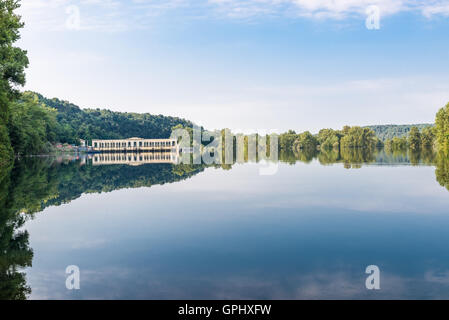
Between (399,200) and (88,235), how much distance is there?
1272 centimetres

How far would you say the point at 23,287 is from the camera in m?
6.80

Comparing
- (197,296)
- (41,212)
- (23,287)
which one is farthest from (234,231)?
(41,212)

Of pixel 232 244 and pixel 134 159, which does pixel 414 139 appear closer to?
pixel 134 159

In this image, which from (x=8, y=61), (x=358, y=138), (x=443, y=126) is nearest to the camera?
(x=8, y=61)

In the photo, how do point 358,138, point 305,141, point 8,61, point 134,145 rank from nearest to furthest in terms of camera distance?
point 8,61, point 358,138, point 305,141, point 134,145

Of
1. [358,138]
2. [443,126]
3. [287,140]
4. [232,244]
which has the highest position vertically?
[287,140]

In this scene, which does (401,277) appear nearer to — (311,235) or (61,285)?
(311,235)

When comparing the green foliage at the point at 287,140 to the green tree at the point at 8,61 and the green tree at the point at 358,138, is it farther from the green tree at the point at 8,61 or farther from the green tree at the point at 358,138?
the green tree at the point at 8,61

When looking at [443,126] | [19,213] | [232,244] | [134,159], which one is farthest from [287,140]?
[232,244]

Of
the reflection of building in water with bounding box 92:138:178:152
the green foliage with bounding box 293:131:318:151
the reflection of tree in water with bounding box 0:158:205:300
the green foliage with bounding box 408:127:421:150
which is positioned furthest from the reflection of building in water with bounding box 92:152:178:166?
the green foliage with bounding box 293:131:318:151

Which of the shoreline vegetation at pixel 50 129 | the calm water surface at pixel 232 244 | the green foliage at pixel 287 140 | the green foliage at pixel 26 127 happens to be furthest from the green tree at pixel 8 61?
the green foliage at pixel 287 140

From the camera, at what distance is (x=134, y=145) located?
569ft

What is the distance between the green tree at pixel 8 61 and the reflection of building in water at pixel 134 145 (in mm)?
121183

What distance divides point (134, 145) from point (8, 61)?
14133cm
